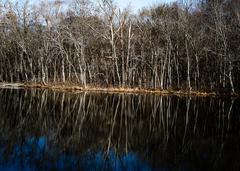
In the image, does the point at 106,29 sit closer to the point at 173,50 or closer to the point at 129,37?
Result: the point at 129,37

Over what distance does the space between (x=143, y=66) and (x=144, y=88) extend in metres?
5.59

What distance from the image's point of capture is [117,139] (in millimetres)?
14820

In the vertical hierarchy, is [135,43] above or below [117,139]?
above

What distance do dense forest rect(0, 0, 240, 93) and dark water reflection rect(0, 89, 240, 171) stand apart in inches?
755

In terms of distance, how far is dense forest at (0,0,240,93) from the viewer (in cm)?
4266

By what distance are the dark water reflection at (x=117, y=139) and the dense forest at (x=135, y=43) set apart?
19.2 metres

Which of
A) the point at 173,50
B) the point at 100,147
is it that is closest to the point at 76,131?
the point at 100,147

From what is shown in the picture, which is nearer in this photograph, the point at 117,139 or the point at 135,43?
the point at 117,139

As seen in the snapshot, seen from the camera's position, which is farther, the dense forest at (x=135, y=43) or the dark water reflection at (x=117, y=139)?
the dense forest at (x=135, y=43)

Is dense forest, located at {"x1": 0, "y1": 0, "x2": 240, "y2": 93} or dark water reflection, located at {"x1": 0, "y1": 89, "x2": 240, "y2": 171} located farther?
dense forest, located at {"x1": 0, "y1": 0, "x2": 240, "y2": 93}

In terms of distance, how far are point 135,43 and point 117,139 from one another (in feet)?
118

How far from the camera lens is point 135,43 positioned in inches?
1964

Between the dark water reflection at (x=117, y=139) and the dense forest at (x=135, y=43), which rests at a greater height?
the dense forest at (x=135, y=43)

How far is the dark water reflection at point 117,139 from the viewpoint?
1092 centimetres
